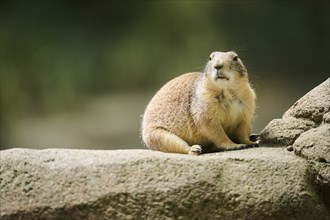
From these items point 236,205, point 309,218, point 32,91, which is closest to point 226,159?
point 236,205

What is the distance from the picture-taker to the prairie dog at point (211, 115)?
3.46 m

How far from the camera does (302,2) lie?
19.5 feet

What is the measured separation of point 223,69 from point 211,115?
25 centimetres

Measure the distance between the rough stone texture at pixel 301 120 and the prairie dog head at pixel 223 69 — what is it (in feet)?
1.08

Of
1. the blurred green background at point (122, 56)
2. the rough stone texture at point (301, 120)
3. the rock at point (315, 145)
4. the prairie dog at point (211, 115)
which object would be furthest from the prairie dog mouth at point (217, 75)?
the blurred green background at point (122, 56)

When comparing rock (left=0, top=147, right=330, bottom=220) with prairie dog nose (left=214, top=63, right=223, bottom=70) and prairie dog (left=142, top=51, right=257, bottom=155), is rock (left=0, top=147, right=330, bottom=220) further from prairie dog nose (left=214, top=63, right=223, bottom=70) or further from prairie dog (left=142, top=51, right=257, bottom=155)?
prairie dog nose (left=214, top=63, right=223, bottom=70)

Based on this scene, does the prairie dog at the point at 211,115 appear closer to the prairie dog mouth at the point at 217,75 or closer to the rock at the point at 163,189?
the prairie dog mouth at the point at 217,75

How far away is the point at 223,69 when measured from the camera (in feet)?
11.3

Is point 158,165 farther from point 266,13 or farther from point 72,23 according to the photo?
point 72,23

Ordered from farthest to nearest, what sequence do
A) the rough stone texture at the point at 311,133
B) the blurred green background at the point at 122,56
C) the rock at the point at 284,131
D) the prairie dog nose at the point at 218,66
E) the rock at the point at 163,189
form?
the blurred green background at the point at 122,56 → the prairie dog nose at the point at 218,66 → the rock at the point at 284,131 → the rough stone texture at the point at 311,133 → the rock at the point at 163,189

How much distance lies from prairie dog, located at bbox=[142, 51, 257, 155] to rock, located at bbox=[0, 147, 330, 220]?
0.50 metres

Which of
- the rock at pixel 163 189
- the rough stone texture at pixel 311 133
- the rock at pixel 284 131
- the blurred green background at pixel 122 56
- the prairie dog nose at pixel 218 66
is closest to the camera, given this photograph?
the rock at pixel 163 189

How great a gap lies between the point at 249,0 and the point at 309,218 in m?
3.40

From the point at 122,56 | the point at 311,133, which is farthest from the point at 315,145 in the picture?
the point at 122,56
